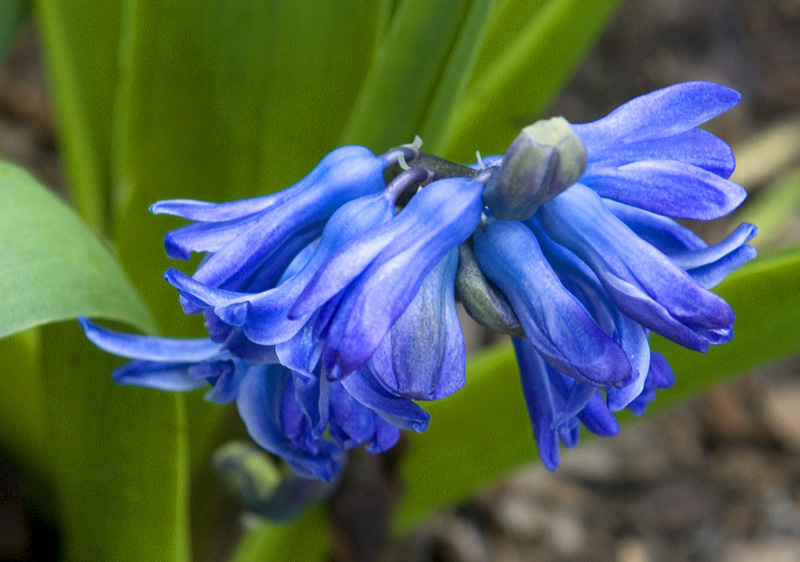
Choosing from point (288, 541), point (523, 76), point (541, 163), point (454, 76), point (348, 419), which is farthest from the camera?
point (288, 541)

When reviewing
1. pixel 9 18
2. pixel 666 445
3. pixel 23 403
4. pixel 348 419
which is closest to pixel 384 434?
pixel 348 419

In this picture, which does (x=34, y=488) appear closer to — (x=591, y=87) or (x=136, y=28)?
(x=136, y=28)

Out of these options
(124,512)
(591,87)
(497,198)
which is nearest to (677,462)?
(591,87)

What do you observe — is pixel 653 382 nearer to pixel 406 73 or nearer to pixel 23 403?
pixel 406 73

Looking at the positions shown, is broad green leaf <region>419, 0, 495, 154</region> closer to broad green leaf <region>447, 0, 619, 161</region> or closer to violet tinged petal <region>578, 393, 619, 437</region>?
broad green leaf <region>447, 0, 619, 161</region>

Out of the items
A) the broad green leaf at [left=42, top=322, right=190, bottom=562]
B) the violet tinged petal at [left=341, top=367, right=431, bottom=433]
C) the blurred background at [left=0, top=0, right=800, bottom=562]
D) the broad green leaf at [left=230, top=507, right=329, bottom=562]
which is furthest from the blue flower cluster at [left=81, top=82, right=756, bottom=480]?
the blurred background at [left=0, top=0, right=800, bottom=562]

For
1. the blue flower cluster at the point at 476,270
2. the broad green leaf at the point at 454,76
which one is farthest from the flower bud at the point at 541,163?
the broad green leaf at the point at 454,76
